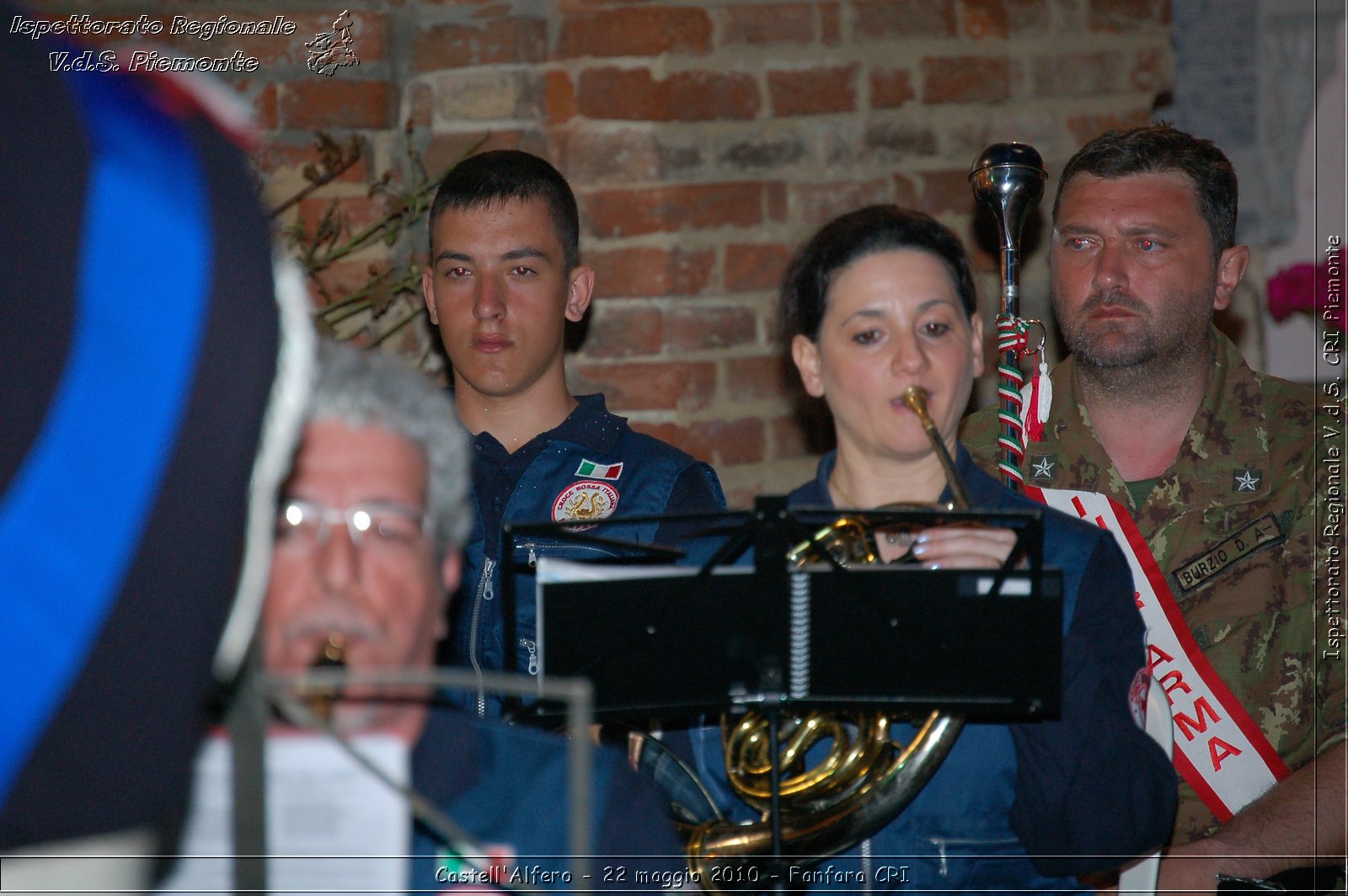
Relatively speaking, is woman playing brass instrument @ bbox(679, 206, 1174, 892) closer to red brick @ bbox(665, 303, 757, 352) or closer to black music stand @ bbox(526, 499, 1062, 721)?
black music stand @ bbox(526, 499, 1062, 721)

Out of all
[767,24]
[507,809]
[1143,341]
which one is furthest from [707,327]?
[507,809]

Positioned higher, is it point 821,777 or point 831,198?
point 831,198

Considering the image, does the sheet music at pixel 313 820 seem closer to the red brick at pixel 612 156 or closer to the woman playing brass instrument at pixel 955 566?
the woman playing brass instrument at pixel 955 566

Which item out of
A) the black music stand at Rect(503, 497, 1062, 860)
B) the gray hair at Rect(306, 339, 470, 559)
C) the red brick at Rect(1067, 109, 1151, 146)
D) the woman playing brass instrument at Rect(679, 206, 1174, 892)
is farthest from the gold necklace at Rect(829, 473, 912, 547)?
the red brick at Rect(1067, 109, 1151, 146)

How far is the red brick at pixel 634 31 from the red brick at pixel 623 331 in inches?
19.8

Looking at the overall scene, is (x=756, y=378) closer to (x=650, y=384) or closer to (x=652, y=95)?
(x=650, y=384)

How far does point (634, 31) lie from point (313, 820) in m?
2.01

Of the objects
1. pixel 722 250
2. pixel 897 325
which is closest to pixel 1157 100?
pixel 722 250

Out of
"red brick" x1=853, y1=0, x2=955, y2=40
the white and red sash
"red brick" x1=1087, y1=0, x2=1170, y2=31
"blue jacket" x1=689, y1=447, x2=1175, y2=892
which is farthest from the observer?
"red brick" x1=1087, y1=0, x2=1170, y2=31

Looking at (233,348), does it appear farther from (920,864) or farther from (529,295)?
(529,295)

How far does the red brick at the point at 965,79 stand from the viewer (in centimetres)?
264

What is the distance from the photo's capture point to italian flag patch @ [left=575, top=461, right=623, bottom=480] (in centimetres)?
230

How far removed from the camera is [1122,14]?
8.95 feet

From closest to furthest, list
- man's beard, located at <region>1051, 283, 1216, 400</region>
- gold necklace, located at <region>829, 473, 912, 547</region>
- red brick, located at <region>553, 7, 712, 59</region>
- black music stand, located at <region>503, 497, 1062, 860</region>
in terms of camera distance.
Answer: black music stand, located at <region>503, 497, 1062, 860</region>
gold necklace, located at <region>829, 473, 912, 547</region>
man's beard, located at <region>1051, 283, 1216, 400</region>
red brick, located at <region>553, 7, 712, 59</region>
